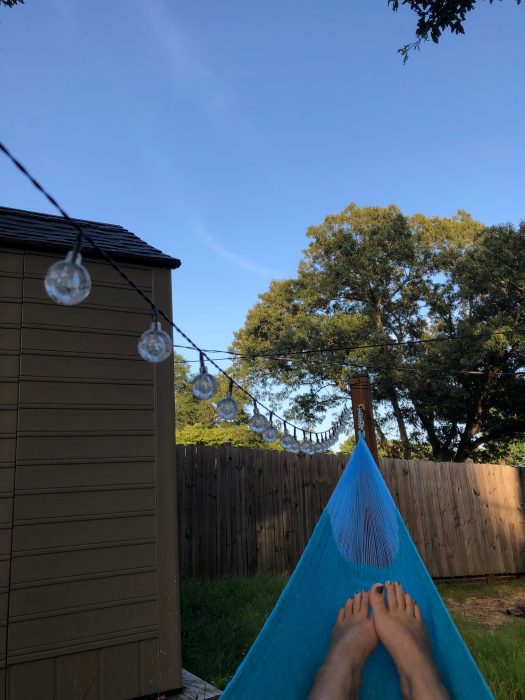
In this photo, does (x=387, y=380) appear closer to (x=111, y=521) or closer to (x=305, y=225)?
(x=305, y=225)

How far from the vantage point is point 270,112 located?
6.12 metres

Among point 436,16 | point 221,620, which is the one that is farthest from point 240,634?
point 436,16

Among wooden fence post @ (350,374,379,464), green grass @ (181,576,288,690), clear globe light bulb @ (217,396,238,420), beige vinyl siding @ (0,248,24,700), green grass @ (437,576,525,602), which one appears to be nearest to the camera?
clear globe light bulb @ (217,396,238,420)

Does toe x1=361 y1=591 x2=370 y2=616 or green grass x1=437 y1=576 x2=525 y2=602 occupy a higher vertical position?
toe x1=361 y1=591 x2=370 y2=616

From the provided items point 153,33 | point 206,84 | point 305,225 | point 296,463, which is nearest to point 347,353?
point 305,225

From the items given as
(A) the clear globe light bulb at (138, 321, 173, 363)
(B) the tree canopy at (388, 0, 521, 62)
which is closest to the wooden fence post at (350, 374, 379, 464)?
(B) the tree canopy at (388, 0, 521, 62)

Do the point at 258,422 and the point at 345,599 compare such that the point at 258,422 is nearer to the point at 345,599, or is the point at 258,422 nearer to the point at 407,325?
the point at 345,599

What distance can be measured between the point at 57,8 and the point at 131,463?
157 inches

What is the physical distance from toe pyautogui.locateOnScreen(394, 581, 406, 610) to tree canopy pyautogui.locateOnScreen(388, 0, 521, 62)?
138 inches


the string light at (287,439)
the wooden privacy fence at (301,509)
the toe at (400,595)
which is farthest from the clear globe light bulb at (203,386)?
the wooden privacy fence at (301,509)

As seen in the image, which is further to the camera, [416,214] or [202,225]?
[416,214]

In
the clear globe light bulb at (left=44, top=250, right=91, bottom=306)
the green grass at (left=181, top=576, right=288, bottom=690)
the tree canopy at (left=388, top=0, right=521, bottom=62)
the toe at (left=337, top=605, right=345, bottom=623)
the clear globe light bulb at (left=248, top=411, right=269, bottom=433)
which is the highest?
the tree canopy at (left=388, top=0, right=521, bottom=62)

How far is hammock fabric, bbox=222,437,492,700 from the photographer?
5.56ft

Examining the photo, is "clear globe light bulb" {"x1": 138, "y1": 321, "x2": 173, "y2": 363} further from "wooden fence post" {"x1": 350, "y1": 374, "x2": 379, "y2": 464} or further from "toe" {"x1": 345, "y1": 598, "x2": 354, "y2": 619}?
"wooden fence post" {"x1": 350, "y1": 374, "x2": 379, "y2": 464}
